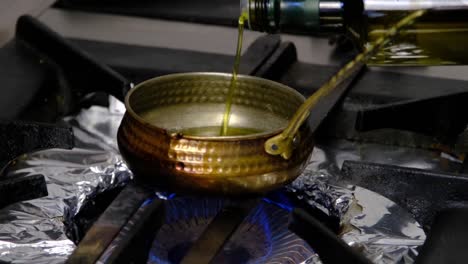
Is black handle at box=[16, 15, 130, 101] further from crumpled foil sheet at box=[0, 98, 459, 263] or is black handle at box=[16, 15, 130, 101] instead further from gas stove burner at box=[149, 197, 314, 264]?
gas stove burner at box=[149, 197, 314, 264]

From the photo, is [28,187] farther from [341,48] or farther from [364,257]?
[341,48]

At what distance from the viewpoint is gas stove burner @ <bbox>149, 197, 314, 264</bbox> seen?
1.84ft

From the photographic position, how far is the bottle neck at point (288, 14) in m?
0.59

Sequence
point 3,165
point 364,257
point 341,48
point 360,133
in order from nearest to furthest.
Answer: point 364,257 → point 3,165 → point 360,133 → point 341,48

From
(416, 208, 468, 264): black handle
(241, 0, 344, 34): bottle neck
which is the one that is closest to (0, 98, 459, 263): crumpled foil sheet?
(416, 208, 468, 264): black handle

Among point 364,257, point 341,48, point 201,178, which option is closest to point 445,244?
point 364,257

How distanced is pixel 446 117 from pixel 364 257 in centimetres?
26

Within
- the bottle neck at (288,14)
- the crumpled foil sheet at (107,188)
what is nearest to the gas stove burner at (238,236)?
the crumpled foil sheet at (107,188)

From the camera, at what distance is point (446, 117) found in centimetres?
73

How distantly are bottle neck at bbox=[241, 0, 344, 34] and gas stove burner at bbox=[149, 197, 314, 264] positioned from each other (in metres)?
0.14

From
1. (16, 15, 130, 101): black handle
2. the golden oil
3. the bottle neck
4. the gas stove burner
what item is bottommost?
the gas stove burner

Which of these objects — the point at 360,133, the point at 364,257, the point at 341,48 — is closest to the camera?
the point at 364,257

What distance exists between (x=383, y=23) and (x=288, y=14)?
4.8 inches

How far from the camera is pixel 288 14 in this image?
1.95 feet
